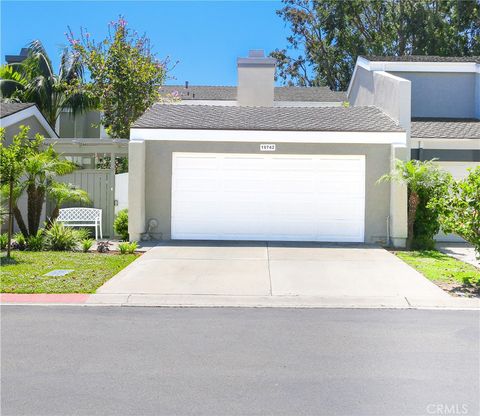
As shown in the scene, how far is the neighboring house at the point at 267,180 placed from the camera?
1400 cm

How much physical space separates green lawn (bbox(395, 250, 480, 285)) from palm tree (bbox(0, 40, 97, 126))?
49.9 feet

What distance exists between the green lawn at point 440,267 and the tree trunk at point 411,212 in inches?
24.0

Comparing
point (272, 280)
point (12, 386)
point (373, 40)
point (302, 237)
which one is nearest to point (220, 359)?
point (12, 386)

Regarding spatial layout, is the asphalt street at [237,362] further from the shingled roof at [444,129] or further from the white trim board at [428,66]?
the white trim board at [428,66]

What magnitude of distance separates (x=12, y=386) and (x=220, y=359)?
200 centimetres

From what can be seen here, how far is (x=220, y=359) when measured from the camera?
562 cm

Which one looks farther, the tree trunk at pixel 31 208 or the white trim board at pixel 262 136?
the white trim board at pixel 262 136

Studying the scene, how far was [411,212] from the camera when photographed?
1340cm

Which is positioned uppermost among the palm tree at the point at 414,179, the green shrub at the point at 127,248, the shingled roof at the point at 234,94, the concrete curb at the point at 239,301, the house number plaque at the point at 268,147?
the shingled roof at the point at 234,94

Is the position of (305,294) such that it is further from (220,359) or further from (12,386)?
(12,386)

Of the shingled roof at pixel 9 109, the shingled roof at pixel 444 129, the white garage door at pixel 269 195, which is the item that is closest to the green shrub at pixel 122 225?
the white garage door at pixel 269 195

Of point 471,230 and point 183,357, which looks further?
point 471,230

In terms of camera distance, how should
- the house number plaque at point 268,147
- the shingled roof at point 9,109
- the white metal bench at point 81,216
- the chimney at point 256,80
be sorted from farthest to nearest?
the chimney at point 256,80
the shingled roof at point 9,109
the white metal bench at point 81,216
the house number plaque at point 268,147

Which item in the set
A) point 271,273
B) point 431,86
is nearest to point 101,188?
point 271,273
